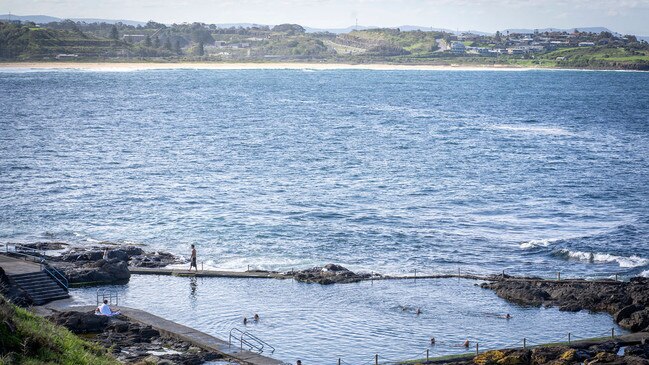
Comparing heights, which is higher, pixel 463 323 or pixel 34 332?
pixel 34 332

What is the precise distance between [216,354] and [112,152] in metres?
63.8

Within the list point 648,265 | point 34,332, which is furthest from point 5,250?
point 648,265

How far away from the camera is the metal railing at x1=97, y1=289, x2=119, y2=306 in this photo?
39.7 metres

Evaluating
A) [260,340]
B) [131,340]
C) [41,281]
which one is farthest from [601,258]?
[41,281]

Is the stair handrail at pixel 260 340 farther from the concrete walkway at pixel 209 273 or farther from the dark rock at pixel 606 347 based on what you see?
the dark rock at pixel 606 347

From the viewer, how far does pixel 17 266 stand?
134 ft

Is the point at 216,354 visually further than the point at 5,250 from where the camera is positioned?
No

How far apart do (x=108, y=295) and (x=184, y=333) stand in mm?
7494

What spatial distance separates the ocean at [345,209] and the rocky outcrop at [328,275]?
951mm

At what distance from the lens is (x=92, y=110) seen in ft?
465

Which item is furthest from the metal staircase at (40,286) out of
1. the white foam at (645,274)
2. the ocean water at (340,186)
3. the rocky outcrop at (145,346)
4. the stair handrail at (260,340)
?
the white foam at (645,274)

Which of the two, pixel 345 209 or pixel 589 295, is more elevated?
pixel 589 295

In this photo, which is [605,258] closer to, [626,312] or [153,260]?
[626,312]

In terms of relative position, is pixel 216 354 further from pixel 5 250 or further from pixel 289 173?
pixel 289 173
